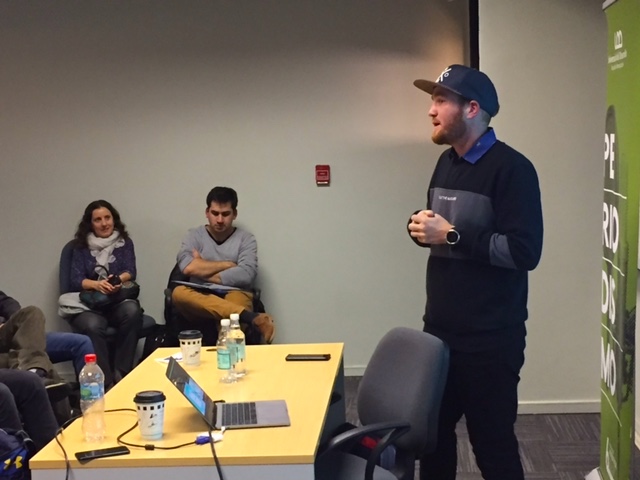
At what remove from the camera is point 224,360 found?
283 centimetres

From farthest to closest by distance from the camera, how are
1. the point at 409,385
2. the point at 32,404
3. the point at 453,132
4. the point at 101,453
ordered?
the point at 32,404 → the point at 453,132 → the point at 409,385 → the point at 101,453

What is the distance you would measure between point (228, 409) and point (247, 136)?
3307 millimetres

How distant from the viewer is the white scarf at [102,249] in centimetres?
519

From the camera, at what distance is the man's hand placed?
2633 mm

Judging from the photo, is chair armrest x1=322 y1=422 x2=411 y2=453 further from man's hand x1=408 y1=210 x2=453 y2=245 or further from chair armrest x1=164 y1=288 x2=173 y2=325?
chair armrest x1=164 y1=288 x2=173 y2=325

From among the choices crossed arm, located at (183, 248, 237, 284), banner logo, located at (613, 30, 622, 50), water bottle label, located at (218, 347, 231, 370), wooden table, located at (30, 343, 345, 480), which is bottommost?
wooden table, located at (30, 343, 345, 480)

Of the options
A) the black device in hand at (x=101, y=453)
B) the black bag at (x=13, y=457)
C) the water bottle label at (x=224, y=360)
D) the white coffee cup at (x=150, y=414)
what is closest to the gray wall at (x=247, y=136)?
the water bottle label at (x=224, y=360)

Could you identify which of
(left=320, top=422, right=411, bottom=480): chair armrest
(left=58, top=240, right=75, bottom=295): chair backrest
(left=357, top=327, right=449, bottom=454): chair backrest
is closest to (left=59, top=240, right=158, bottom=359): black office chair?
(left=58, top=240, right=75, bottom=295): chair backrest

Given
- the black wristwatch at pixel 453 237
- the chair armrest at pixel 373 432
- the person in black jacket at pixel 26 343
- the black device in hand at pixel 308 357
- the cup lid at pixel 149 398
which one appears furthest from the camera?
the person in black jacket at pixel 26 343

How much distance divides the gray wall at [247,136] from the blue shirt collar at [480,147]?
8.63 feet

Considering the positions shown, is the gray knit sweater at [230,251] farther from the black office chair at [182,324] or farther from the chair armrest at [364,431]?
the chair armrest at [364,431]

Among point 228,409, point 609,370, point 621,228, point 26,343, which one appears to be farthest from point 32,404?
point 621,228

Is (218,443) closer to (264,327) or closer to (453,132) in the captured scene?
(453,132)

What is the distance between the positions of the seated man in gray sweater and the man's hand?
235cm
